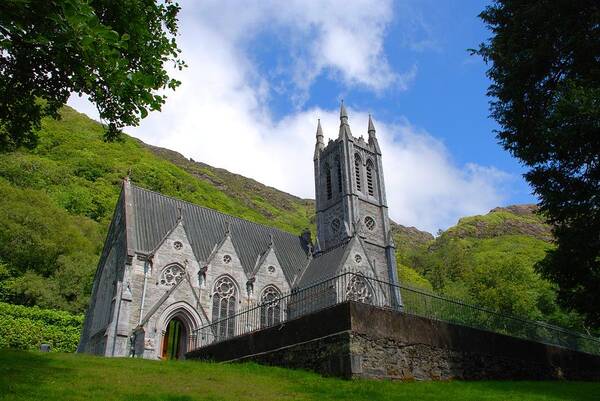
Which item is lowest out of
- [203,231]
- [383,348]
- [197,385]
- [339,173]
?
[197,385]

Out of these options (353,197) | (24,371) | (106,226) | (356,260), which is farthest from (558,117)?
(106,226)

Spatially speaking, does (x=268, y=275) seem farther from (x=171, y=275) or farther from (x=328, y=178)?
(x=328, y=178)

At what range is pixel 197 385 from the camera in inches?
443

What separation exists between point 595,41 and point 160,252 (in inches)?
878

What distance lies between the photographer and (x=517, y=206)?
142 meters

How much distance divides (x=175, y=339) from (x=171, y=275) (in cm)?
351

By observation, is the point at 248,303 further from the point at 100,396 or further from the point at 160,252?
the point at 100,396

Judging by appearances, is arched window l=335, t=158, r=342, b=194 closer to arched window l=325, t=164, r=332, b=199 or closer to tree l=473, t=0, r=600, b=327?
arched window l=325, t=164, r=332, b=199

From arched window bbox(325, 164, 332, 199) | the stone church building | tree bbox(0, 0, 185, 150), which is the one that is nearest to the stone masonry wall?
the stone church building

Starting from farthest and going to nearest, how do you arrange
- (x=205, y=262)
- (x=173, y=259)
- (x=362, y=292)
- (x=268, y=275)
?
1. (x=268, y=275)
2. (x=205, y=262)
3. (x=173, y=259)
4. (x=362, y=292)

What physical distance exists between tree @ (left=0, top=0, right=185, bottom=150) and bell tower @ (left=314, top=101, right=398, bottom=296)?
25.6 metres

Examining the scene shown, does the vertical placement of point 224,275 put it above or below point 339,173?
below

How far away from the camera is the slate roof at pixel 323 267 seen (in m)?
31.6

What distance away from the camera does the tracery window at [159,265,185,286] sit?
1067 inches
